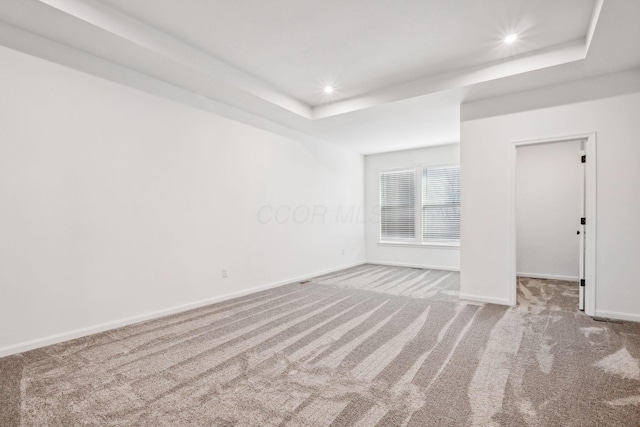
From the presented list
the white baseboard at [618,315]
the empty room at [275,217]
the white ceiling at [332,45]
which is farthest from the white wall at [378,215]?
the white baseboard at [618,315]

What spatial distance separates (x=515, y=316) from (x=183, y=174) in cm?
436

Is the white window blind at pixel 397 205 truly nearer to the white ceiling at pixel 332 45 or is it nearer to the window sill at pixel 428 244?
the window sill at pixel 428 244

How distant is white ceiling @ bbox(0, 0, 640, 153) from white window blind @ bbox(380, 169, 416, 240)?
295cm

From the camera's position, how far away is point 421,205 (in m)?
7.17

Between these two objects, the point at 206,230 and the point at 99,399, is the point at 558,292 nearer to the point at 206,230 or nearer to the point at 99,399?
the point at 206,230

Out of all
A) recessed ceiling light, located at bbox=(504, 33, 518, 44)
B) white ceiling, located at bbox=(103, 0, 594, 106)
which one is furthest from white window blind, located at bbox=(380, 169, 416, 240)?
recessed ceiling light, located at bbox=(504, 33, 518, 44)

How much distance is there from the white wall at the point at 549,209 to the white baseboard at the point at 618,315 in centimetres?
242

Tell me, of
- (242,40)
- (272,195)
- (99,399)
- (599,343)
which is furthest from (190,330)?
(599,343)

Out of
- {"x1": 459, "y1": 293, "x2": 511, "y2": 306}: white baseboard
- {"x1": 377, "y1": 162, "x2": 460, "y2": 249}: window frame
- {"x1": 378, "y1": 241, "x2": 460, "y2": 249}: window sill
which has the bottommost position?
{"x1": 459, "y1": 293, "x2": 511, "y2": 306}: white baseboard

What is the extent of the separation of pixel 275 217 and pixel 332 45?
9.26ft

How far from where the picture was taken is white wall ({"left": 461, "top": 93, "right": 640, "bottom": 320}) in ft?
11.1

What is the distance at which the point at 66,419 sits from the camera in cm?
177

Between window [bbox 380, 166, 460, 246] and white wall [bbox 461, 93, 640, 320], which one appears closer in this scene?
white wall [bbox 461, 93, 640, 320]

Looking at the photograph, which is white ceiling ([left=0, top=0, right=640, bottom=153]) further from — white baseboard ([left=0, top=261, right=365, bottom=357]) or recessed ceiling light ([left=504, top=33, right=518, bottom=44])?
white baseboard ([left=0, top=261, right=365, bottom=357])
